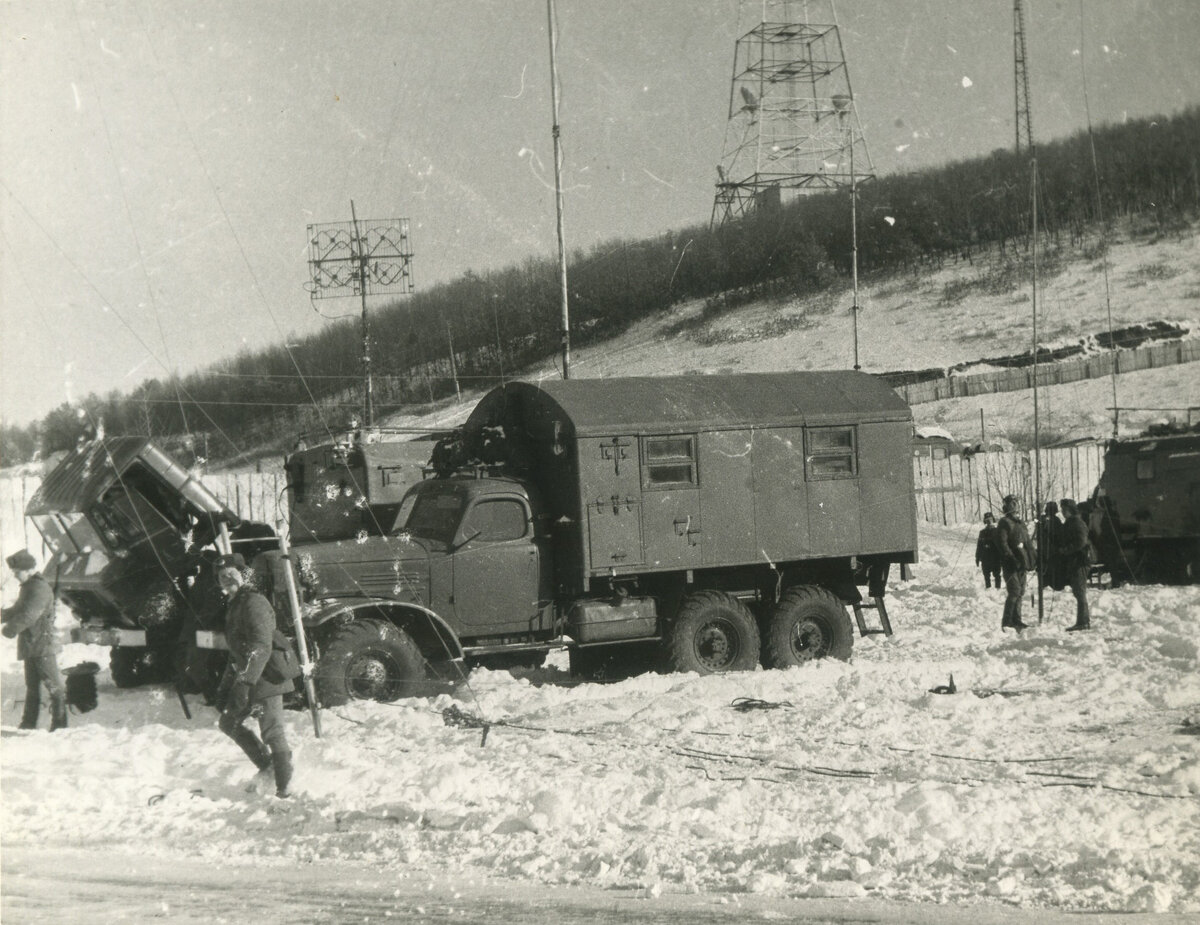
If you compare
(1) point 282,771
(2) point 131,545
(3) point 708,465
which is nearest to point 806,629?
(3) point 708,465

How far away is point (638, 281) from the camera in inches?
1644

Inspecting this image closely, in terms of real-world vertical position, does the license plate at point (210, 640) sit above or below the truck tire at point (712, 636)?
above

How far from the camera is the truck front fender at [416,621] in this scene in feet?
36.2

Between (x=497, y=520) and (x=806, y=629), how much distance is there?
3.75 metres

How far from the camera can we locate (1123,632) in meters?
13.8

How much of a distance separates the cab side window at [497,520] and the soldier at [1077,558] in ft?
Result: 22.8

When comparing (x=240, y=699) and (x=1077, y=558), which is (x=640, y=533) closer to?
(x=240, y=699)

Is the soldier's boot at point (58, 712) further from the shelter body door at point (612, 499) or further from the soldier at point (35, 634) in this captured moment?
the shelter body door at point (612, 499)

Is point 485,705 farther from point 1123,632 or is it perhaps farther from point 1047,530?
point 1047,530

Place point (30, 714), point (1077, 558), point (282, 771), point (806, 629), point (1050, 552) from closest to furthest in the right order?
point (282, 771) → point (30, 714) → point (806, 629) → point (1077, 558) → point (1050, 552)

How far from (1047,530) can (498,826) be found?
38.7ft

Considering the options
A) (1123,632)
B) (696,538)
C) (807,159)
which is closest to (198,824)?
(696,538)

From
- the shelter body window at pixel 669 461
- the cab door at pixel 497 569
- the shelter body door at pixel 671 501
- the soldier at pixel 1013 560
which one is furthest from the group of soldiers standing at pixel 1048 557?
the cab door at pixel 497 569

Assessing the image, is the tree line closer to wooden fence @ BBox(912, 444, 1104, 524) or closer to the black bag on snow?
the black bag on snow
